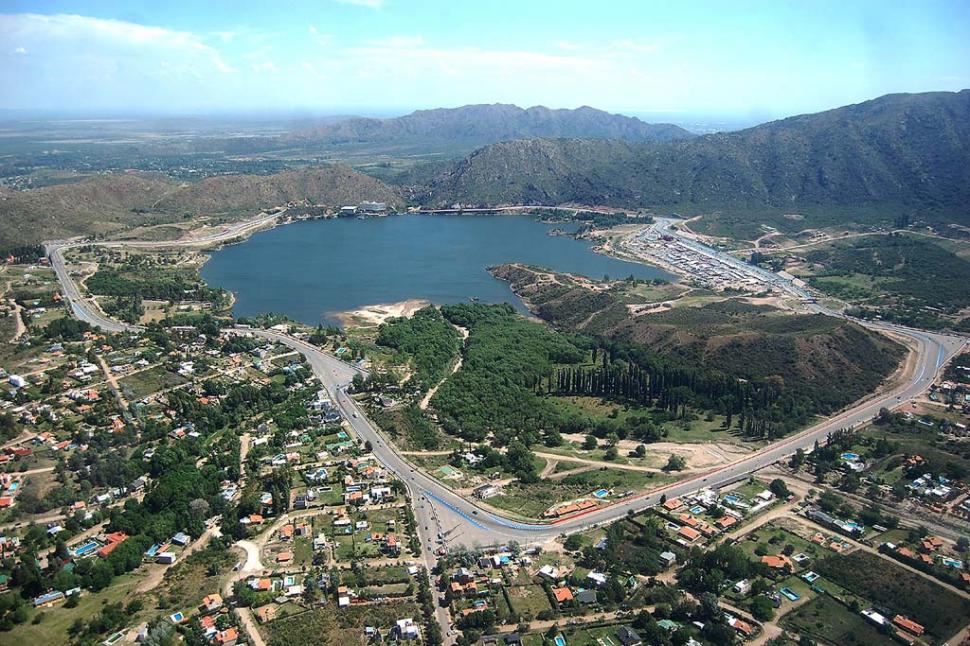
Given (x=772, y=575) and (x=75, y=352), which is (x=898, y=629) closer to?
(x=772, y=575)

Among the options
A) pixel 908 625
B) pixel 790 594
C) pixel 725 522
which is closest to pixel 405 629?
pixel 790 594

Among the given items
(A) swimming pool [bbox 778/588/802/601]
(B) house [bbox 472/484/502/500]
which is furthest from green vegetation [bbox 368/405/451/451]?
(A) swimming pool [bbox 778/588/802/601]

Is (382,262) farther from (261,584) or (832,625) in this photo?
(832,625)

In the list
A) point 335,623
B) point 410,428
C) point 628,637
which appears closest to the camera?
point 628,637

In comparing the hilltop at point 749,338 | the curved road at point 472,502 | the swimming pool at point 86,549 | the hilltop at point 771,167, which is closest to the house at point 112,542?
the swimming pool at point 86,549

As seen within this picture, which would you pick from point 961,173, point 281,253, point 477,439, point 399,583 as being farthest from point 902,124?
point 399,583

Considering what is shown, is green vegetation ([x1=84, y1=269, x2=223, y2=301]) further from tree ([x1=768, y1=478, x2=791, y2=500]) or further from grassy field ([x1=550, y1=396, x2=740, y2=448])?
tree ([x1=768, y1=478, x2=791, y2=500])
